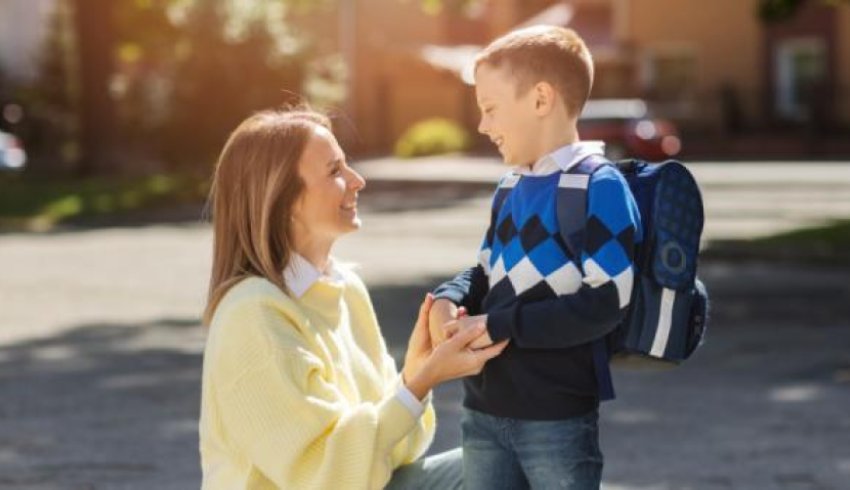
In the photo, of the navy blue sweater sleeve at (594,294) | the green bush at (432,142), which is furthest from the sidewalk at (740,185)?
the navy blue sweater sleeve at (594,294)

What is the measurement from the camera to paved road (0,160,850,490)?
723 cm

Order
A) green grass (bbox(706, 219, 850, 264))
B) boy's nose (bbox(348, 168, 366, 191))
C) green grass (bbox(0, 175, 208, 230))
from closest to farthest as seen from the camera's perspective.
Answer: boy's nose (bbox(348, 168, 366, 191)), green grass (bbox(706, 219, 850, 264)), green grass (bbox(0, 175, 208, 230))

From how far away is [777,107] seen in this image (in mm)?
52000

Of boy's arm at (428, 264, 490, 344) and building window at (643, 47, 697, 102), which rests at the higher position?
boy's arm at (428, 264, 490, 344)

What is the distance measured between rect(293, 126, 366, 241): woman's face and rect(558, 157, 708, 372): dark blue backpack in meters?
0.52

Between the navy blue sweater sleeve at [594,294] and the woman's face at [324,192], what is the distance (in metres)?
0.47

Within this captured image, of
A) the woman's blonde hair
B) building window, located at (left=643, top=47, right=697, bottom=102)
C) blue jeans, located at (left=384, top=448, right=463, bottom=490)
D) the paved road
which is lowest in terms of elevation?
building window, located at (left=643, top=47, right=697, bottom=102)

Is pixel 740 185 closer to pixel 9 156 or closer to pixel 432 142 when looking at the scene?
pixel 9 156

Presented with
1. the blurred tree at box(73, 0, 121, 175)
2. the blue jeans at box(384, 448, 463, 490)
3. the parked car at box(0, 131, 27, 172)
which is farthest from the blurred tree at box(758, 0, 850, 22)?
the parked car at box(0, 131, 27, 172)

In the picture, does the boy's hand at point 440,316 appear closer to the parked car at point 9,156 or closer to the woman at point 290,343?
the woman at point 290,343

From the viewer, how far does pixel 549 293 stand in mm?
3785

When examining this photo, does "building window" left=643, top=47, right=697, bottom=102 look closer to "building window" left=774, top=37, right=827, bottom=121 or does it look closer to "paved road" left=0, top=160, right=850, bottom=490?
"building window" left=774, top=37, right=827, bottom=121

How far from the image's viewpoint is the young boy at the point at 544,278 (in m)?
3.71

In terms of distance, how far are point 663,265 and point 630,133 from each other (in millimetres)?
38011
